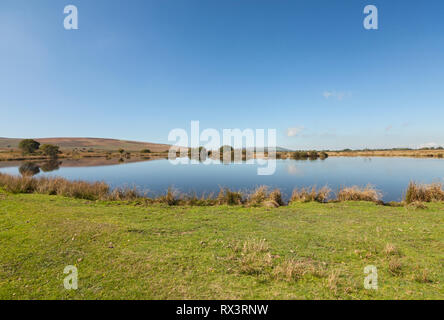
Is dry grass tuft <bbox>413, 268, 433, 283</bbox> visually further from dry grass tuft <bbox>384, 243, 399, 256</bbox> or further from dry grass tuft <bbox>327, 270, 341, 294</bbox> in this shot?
dry grass tuft <bbox>327, 270, 341, 294</bbox>

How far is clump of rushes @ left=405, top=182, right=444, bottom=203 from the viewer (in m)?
11.0

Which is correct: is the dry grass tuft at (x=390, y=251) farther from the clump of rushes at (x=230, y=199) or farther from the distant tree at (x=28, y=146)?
the distant tree at (x=28, y=146)

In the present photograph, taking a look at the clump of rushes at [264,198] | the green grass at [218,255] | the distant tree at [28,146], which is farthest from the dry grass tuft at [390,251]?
the distant tree at [28,146]

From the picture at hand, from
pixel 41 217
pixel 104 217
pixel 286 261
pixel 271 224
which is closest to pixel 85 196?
pixel 41 217

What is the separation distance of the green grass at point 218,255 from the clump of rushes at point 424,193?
3.16m

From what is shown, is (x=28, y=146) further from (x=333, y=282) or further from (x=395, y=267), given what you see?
(x=395, y=267)

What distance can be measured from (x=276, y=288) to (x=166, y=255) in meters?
2.67

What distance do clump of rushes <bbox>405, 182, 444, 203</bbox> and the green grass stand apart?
3.16 m

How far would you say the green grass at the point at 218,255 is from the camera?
3.47 meters

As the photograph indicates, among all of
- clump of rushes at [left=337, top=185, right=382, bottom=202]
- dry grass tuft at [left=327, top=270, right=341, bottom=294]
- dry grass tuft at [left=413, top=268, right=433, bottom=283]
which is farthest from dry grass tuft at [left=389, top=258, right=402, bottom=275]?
clump of rushes at [left=337, top=185, right=382, bottom=202]
